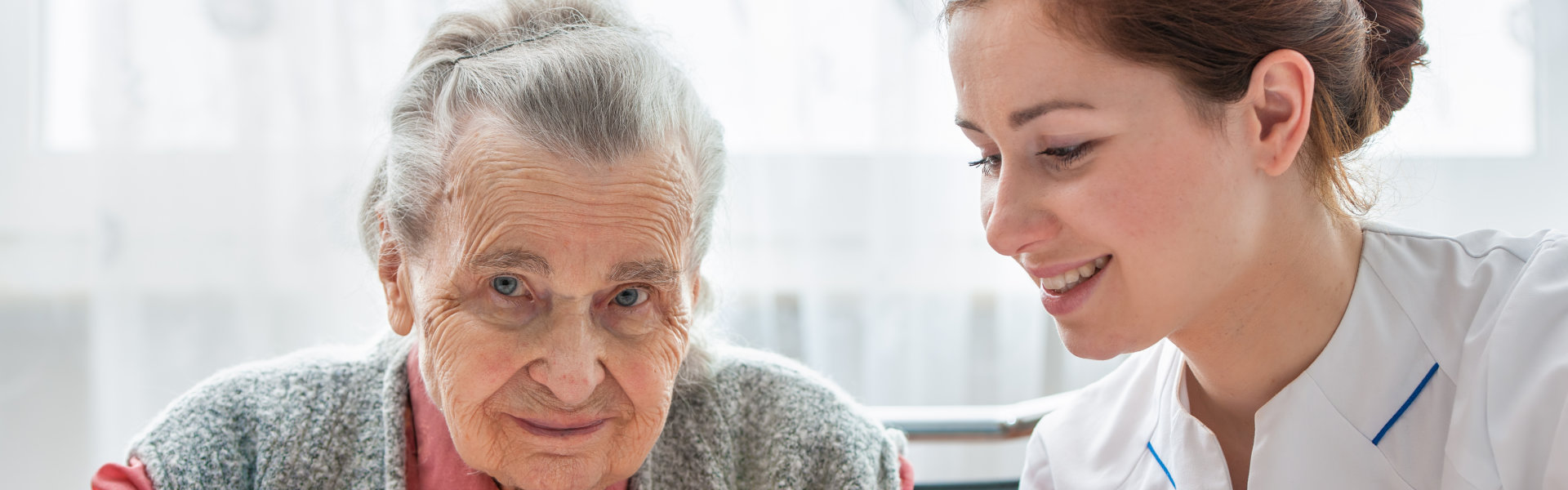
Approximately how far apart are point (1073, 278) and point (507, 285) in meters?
0.69

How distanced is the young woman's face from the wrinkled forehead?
15.9 inches

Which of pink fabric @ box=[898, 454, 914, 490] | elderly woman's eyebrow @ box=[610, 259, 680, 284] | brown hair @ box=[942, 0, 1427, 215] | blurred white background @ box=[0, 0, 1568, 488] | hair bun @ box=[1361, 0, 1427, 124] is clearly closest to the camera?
brown hair @ box=[942, 0, 1427, 215]

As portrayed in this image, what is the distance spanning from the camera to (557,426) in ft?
4.24

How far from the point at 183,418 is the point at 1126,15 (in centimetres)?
127

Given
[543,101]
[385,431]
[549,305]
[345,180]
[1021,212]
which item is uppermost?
[543,101]

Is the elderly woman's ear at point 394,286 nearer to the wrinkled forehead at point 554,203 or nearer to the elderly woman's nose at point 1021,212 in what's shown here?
the wrinkled forehead at point 554,203

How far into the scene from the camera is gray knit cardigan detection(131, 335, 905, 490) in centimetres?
138

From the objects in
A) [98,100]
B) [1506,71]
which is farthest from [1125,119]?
[98,100]

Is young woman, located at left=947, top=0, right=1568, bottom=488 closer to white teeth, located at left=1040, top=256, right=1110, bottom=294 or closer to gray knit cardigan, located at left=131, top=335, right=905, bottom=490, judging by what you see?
white teeth, located at left=1040, top=256, right=1110, bottom=294

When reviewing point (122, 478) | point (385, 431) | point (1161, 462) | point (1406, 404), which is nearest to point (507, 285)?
point (385, 431)

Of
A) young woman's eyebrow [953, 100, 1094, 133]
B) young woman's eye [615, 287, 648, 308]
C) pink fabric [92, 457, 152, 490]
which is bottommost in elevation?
pink fabric [92, 457, 152, 490]

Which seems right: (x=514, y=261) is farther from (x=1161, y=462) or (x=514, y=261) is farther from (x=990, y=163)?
(x=1161, y=462)

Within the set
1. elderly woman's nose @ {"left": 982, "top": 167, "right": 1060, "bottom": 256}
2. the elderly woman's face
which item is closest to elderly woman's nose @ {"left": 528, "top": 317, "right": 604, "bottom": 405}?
the elderly woman's face

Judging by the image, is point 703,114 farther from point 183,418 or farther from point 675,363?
point 183,418
